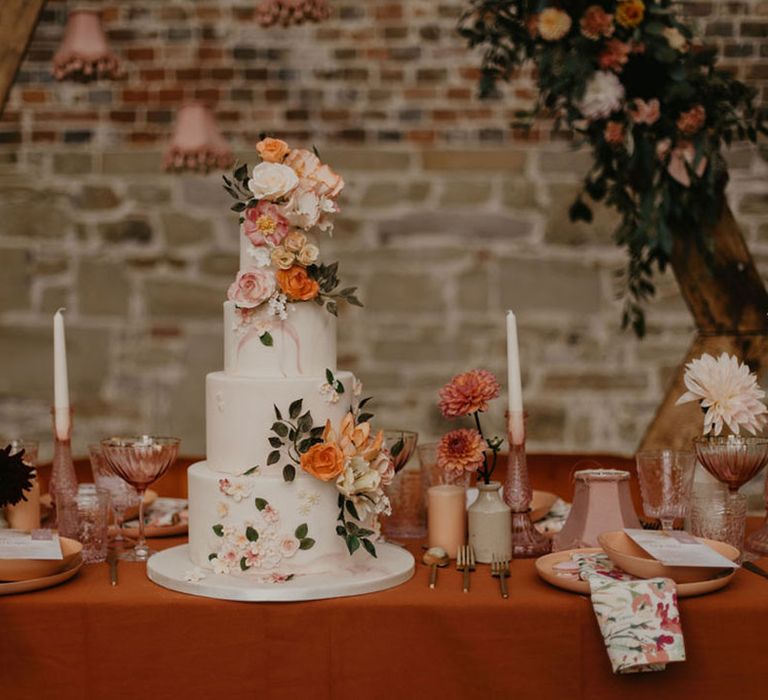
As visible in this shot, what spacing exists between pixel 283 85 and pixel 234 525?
9.05 ft

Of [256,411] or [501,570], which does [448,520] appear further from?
[256,411]

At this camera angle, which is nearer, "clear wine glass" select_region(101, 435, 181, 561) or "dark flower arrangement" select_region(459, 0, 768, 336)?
"clear wine glass" select_region(101, 435, 181, 561)

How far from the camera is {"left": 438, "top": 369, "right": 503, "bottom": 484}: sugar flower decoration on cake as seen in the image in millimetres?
1736

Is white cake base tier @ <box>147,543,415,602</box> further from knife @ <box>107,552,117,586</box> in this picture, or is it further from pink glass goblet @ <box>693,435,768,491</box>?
pink glass goblet @ <box>693,435,768,491</box>

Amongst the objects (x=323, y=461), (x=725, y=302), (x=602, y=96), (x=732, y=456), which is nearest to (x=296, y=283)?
(x=323, y=461)

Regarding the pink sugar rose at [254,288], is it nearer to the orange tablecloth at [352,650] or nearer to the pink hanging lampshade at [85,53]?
the orange tablecloth at [352,650]

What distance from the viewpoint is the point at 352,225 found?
4086mm

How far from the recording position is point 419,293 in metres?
4.08

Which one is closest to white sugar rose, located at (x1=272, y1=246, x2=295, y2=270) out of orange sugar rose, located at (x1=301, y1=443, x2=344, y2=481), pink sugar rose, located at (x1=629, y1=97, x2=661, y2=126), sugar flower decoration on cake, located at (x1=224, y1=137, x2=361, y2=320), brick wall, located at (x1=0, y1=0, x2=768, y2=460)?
sugar flower decoration on cake, located at (x1=224, y1=137, x2=361, y2=320)

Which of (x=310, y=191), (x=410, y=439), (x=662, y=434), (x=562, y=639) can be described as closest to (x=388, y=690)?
(x=562, y=639)

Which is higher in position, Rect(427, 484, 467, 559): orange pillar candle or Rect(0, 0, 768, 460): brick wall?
Rect(0, 0, 768, 460): brick wall

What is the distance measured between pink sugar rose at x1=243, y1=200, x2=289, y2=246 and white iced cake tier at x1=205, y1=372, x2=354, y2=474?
21cm

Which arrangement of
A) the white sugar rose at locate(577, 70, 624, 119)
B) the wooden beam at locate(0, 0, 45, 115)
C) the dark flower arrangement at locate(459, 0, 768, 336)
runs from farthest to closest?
the wooden beam at locate(0, 0, 45, 115) → the white sugar rose at locate(577, 70, 624, 119) → the dark flower arrangement at locate(459, 0, 768, 336)

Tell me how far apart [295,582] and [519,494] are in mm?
433
